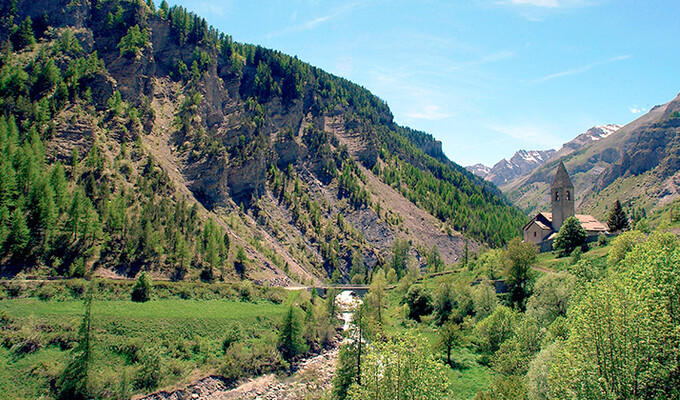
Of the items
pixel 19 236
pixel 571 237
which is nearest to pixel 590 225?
pixel 571 237

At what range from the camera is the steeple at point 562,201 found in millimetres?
81250

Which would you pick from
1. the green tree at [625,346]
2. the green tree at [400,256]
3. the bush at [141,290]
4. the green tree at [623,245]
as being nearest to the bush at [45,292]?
the bush at [141,290]

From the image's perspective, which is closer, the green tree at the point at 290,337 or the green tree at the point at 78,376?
the green tree at the point at 78,376

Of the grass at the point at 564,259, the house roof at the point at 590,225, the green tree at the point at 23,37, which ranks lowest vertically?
the grass at the point at 564,259

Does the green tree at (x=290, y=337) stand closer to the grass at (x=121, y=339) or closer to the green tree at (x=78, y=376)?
the grass at (x=121, y=339)

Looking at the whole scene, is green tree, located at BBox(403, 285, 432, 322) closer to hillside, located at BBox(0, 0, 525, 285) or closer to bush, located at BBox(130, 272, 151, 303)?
hillside, located at BBox(0, 0, 525, 285)

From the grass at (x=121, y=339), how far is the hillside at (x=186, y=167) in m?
10.3

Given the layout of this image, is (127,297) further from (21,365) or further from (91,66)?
(91,66)

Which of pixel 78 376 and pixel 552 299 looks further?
pixel 552 299

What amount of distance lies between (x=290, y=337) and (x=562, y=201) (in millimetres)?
59121

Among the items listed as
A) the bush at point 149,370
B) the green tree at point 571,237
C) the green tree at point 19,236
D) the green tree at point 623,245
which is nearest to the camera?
the bush at point 149,370

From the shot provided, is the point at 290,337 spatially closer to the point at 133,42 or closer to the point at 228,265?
the point at 228,265

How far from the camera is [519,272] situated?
5834cm

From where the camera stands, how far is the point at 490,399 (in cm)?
2555
